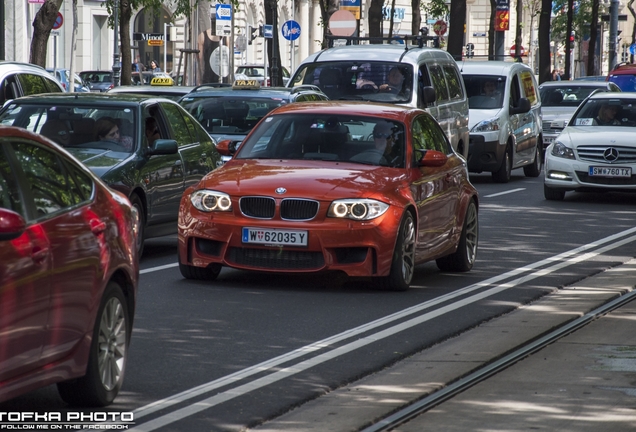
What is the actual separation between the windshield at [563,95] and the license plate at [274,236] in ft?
75.6

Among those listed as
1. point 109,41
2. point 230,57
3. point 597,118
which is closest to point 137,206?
point 597,118

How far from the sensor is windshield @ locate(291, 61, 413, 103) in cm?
1984

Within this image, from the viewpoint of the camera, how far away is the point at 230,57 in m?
40.7

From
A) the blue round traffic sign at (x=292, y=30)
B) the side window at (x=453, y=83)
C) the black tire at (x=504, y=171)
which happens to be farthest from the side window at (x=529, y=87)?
the blue round traffic sign at (x=292, y=30)

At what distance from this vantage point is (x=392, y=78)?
20.0m

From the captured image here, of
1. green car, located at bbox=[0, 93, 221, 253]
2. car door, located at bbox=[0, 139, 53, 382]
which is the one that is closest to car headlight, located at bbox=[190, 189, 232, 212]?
green car, located at bbox=[0, 93, 221, 253]

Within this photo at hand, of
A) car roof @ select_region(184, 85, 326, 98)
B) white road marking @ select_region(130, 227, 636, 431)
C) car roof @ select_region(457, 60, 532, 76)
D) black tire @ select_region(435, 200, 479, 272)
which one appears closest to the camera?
white road marking @ select_region(130, 227, 636, 431)

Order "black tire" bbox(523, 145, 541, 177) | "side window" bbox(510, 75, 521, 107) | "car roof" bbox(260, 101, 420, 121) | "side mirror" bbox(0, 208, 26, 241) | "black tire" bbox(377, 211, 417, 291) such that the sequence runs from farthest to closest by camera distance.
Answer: "black tire" bbox(523, 145, 541, 177), "side window" bbox(510, 75, 521, 107), "car roof" bbox(260, 101, 420, 121), "black tire" bbox(377, 211, 417, 291), "side mirror" bbox(0, 208, 26, 241)

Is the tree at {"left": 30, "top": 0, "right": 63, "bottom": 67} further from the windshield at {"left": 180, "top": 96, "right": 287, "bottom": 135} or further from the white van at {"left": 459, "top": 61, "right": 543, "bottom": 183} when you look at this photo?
the windshield at {"left": 180, "top": 96, "right": 287, "bottom": 135}

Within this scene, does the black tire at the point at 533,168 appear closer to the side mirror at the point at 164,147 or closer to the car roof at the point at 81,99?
the car roof at the point at 81,99

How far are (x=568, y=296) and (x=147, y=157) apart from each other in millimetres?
4029

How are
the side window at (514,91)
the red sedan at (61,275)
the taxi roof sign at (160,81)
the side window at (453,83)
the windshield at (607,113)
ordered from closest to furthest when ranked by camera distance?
the red sedan at (61,275) < the windshield at (607,113) < the side window at (453,83) < the taxi roof sign at (160,81) < the side window at (514,91)

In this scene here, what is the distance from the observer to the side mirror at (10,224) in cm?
540

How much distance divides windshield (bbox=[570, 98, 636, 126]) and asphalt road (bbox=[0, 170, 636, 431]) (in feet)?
19.8
